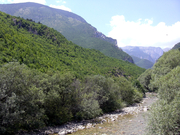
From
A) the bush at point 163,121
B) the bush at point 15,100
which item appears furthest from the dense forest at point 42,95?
the bush at point 163,121

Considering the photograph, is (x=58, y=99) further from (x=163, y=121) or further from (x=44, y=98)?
(x=163, y=121)

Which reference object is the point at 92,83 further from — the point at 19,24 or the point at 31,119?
the point at 19,24

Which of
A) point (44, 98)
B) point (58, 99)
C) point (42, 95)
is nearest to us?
point (42, 95)

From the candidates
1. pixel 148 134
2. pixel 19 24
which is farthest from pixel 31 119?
pixel 19 24

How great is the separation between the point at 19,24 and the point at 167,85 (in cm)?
8078

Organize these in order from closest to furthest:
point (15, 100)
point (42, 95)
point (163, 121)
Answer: point (163, 121) < point (15, 100) < point (42, 95)

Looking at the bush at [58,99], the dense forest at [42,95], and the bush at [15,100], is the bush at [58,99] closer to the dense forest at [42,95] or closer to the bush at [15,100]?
the dense forest at [42,95]

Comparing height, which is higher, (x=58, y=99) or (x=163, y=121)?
(x=163, y=121)

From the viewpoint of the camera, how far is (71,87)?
1052 inches

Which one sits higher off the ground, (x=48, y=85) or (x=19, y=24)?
(x=19, y=24)

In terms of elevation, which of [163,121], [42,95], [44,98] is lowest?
[44,98]

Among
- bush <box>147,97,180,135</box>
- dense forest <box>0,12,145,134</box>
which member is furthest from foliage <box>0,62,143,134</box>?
bush <box>147,97,180,135</box>

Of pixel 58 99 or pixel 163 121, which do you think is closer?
pixel 163 121

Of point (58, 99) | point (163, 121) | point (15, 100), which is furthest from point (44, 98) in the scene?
point (163, 121)
